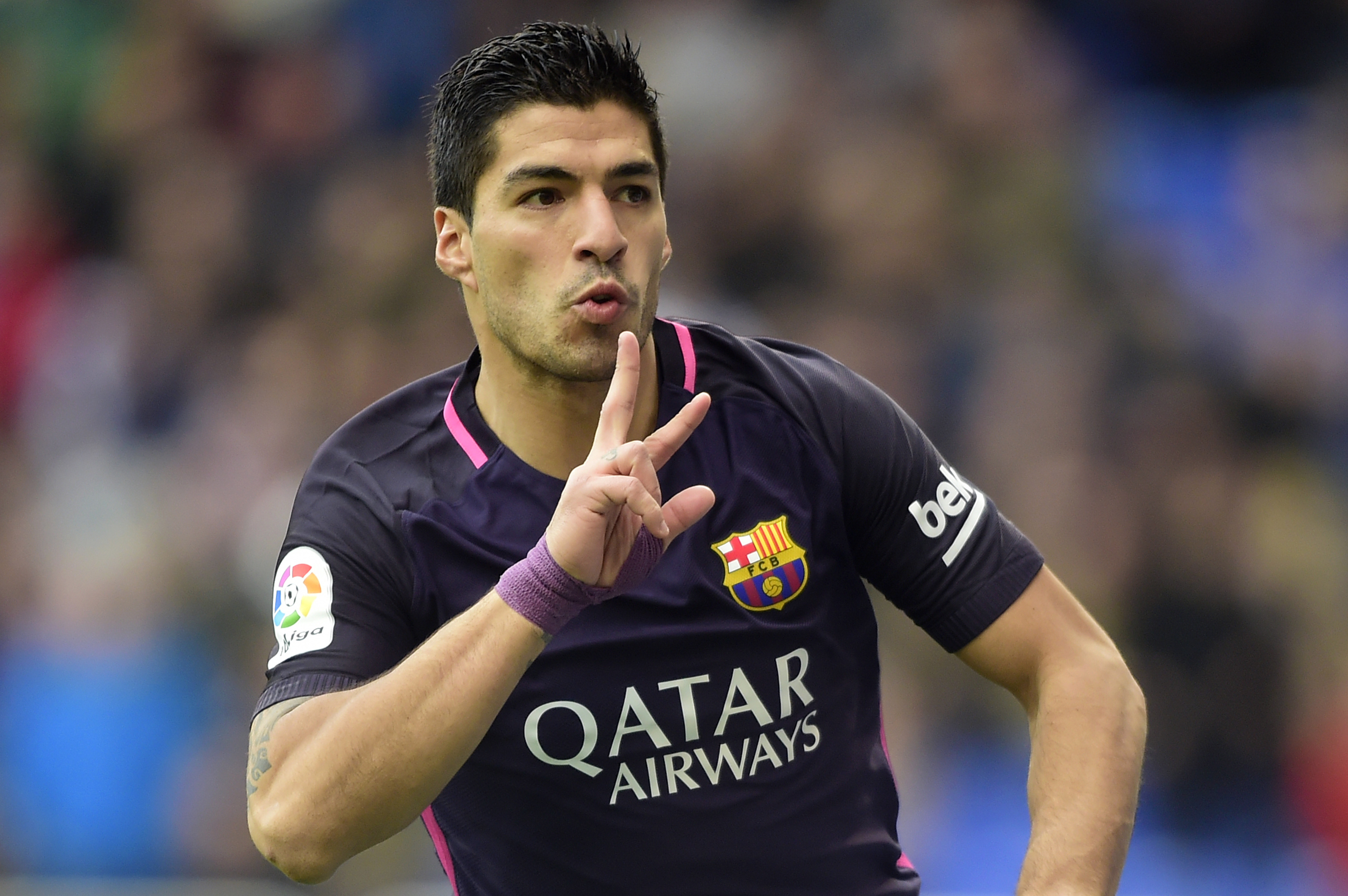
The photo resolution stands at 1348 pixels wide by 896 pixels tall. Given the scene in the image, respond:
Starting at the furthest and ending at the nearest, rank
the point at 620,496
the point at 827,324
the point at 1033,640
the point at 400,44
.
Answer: the point at 400,44 → the point at 827,324 → the point at 1033,640 → the point at 620,496

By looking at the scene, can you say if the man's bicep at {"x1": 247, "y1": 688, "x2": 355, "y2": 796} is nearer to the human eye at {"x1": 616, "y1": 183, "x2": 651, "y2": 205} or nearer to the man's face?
the man's face

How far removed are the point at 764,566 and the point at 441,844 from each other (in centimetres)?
101

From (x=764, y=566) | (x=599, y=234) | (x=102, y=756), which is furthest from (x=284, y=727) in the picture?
(x=102, y=756)

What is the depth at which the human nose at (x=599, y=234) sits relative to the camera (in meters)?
3.44

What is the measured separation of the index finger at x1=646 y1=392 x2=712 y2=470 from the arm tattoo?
2.73 feet

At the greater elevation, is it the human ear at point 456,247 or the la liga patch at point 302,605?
the human ear at point 456,247

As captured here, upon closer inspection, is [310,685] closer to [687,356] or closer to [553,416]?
[553,416]

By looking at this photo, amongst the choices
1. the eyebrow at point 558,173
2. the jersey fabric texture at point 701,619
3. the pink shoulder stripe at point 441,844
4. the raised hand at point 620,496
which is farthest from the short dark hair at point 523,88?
the pink shoulder stripe at point 441,844

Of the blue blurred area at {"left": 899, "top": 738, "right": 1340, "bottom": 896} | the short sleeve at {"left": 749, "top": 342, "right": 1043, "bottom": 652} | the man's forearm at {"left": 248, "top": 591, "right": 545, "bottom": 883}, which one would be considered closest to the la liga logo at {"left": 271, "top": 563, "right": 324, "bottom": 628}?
the man's forearm at {"left": 248, "top": 591, "right": 545, "bottom": 883}

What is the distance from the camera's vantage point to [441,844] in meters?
3.86

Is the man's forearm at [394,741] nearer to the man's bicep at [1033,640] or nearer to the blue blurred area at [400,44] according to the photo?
the man's bicep at [1033,640]

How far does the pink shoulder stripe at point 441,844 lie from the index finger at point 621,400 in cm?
109

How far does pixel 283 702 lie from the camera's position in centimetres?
334

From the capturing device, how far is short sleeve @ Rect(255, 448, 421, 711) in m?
3.38
